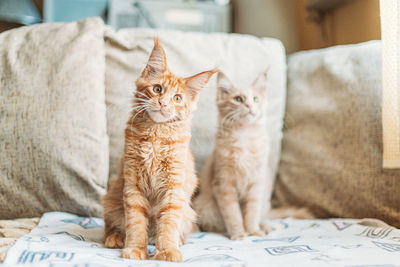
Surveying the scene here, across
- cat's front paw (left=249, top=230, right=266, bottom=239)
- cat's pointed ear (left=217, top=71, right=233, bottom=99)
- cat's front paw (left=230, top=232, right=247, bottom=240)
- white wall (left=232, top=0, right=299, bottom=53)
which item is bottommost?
cat's front paw (left=249, top=230, right=266, bottom=239)

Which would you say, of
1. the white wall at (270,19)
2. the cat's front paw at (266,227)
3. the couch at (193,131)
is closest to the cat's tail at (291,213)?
the couch at (193,131)

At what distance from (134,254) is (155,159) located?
0.29 meters

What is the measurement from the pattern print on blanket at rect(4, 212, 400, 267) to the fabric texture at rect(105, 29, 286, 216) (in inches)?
16.1

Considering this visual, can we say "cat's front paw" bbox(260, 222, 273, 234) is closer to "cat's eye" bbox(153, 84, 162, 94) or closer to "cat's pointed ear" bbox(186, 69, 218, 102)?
"cat's pointed ear" bbox(186, 69, 218, 102)

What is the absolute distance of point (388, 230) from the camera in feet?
3.82

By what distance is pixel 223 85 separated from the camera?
150 centimetres

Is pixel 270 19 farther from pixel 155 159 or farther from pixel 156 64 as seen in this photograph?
pixel 155 159

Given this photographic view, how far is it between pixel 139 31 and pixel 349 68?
3.46 ft

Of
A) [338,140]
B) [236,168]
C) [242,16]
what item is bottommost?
[236,168]

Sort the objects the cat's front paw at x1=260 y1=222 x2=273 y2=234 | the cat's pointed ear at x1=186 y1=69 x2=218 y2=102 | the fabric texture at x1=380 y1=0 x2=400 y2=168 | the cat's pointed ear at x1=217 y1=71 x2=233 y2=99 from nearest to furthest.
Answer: the cat's pointed ear at x1=186 y1=69 x2=218 y2=102
the fabric texture at x1=380 y1=0 x2=400 y2=168
the cat's front paw at x1=260 y1=222 x2=273 y2=234
the cat's pointed ear at x1=217 y1=71 x2=233 y2=99

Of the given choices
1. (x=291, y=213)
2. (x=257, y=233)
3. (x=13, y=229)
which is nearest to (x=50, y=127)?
(x=13, y=229)

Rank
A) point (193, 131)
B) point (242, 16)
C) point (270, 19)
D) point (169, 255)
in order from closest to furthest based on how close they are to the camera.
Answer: point (169, 255) → point (193, 131) → point (270, 19) → point (242, 16)

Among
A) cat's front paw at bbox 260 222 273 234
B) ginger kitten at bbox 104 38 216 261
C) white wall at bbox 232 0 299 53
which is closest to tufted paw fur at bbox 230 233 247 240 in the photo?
cat's front paw at bbox 260 222 273 234

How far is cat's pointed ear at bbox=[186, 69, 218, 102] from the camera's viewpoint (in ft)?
3.64
